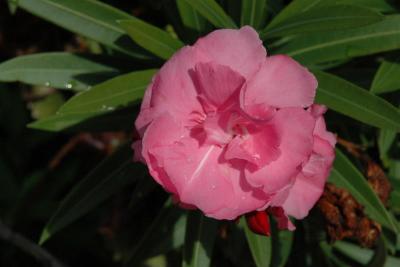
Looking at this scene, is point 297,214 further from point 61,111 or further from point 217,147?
point 61,111

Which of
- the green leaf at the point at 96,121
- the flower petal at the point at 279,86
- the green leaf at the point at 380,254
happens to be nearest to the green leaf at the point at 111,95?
the green leaf at the point at 96,121

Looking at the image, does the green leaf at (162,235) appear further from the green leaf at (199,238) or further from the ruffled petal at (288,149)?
the ruffled petal at (288,149)

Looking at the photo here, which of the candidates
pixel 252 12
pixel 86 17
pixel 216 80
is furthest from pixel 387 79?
pixel 86 17

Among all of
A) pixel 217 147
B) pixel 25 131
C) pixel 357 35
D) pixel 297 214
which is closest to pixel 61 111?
pixel 217 147

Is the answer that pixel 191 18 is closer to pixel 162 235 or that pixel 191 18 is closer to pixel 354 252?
pixel 162 235

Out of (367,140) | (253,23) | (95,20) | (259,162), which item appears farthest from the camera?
(367,140)
